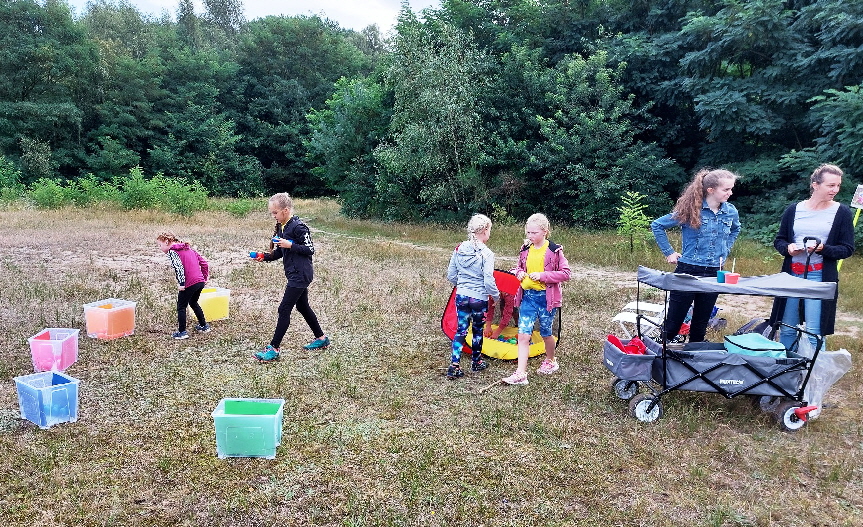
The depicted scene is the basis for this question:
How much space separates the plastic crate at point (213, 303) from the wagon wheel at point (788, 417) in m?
6.24

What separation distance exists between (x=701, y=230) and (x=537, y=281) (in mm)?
1502

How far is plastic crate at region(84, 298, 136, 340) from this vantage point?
→ 687 cm

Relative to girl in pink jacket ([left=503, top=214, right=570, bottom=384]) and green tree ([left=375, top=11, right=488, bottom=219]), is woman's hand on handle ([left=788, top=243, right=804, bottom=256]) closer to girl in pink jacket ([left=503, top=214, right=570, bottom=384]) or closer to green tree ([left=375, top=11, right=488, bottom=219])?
girl in pink jacket ([left=503, top=214, right=570, bottom=384])

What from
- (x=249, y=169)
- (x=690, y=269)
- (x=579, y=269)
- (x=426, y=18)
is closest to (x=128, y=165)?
(x=249, y=169)

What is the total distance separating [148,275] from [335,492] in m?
8.33

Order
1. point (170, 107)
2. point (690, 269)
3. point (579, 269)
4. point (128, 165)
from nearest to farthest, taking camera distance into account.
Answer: point (690, 269) → point (579, 269) → point (128, 165) → point (170, 107)

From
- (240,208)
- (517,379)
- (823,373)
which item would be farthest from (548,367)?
(240,208)

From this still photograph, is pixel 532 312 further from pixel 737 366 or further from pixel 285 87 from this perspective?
pixel 285 87

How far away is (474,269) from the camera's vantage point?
5816mm

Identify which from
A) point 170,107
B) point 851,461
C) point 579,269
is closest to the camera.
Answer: point 851,461

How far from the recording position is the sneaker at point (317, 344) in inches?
267

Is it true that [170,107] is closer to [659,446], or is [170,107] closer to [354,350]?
[354,350]

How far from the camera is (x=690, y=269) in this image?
5.53 metres

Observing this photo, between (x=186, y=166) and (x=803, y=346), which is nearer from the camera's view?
(x=803, y=346)
